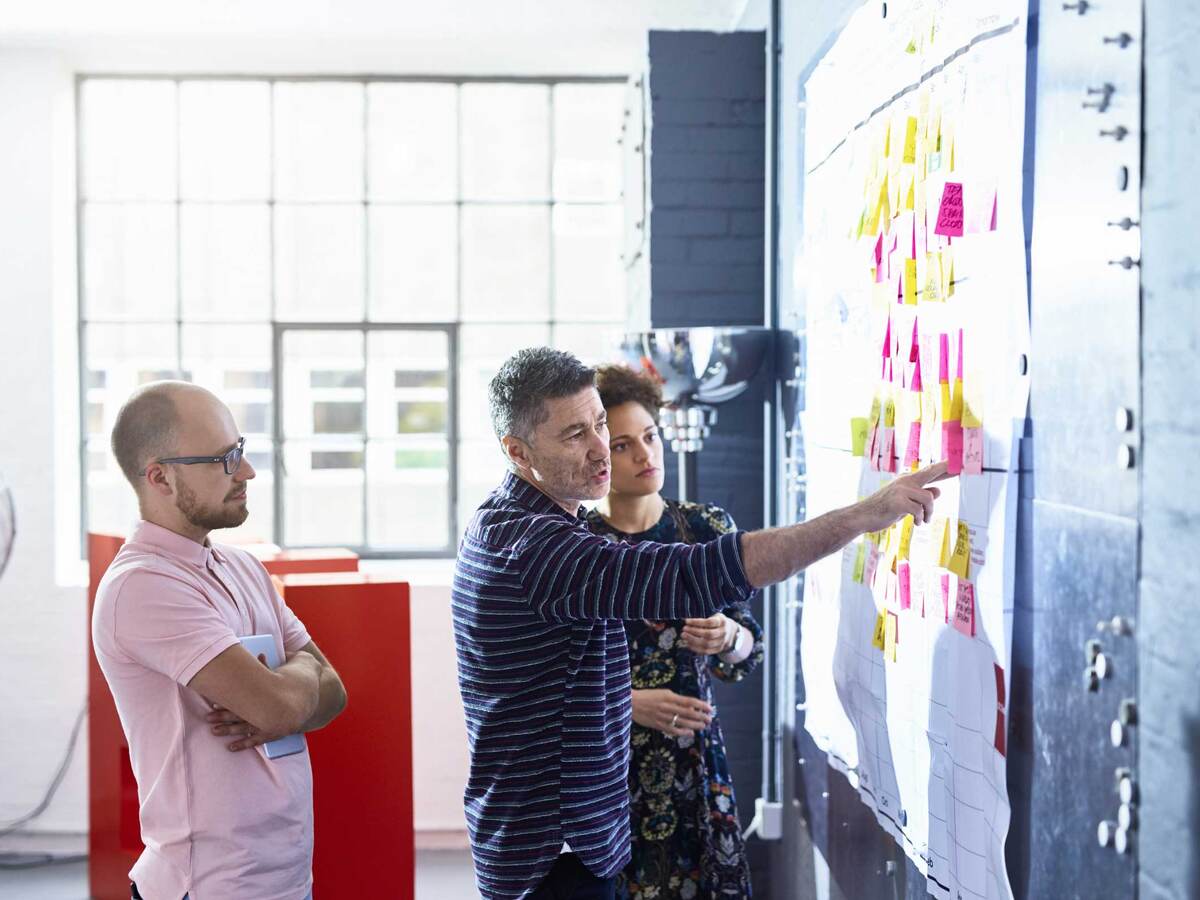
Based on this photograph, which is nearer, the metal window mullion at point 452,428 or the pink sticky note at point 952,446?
the pink sticky note at point 952,446

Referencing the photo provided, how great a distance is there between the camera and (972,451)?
1.51 metres

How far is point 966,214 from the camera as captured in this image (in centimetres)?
153

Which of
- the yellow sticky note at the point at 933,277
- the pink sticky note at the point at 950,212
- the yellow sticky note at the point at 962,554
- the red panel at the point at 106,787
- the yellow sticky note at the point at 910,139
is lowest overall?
the red panel at the point at 106,787

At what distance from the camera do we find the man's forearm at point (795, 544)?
A: 149 centimetres

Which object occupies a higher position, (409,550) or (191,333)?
(191,333)

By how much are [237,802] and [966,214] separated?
51.0 inches

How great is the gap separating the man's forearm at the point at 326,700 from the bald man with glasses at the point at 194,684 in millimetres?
28

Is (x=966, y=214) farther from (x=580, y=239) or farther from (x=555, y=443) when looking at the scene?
(x=580, y=239)

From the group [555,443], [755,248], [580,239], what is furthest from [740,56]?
[555,443]

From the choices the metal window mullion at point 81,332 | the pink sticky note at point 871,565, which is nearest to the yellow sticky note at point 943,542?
the pink sticky note at point 871,565

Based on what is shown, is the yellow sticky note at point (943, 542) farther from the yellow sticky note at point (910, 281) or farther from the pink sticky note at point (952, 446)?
the yellow sticky note at point (910, 281)

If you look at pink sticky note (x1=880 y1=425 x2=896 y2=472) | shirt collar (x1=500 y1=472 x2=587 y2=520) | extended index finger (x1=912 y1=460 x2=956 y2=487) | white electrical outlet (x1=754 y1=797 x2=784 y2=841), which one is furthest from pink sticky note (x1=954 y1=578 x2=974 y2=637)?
white electrical outlet (x1=754 y1=797 x2=784 y2=841)

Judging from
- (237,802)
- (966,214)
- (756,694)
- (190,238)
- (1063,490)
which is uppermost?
(190,238)

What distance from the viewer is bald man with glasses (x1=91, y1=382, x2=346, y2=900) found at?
170cm
